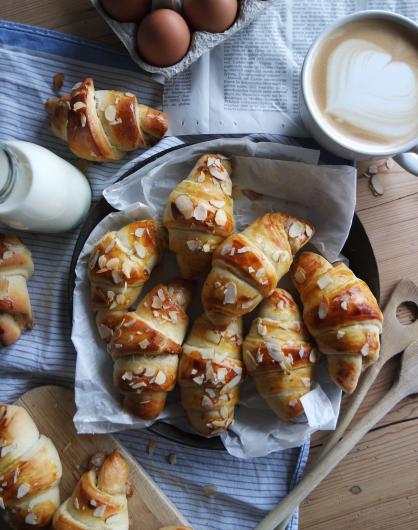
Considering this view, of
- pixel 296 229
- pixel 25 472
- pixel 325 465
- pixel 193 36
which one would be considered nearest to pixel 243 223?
pixel 296 229

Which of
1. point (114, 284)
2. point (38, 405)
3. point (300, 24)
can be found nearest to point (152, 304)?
point (114, 284)

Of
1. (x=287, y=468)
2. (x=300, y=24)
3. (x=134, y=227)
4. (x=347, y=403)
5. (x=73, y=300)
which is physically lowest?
(x=287, y=468)

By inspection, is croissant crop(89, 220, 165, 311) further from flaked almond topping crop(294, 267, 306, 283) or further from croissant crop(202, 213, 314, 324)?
flaked almond topping crop(294, 267, 306, 283)

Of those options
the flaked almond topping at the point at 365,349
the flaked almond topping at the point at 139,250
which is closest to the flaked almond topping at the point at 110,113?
the flaked almond topping at the point at 139,250

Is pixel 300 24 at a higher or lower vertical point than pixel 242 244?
higher

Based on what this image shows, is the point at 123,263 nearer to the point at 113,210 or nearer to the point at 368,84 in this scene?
the point at 113,210

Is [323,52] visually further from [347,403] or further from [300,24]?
[347,403]

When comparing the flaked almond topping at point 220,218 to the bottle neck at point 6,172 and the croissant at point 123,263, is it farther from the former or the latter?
the bottle neck at point 6,172

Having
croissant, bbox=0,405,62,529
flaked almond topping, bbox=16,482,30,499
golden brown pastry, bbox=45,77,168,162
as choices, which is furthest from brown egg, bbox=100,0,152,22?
flaked almond topping, bbox=16,482,30,499
